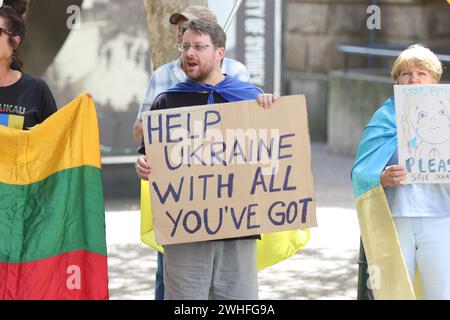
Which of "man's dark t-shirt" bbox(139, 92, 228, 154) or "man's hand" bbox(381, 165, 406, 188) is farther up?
"man's dark t-shirt" bbox(139, 92, 228, 154)

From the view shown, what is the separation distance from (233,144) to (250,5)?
20.3 ft

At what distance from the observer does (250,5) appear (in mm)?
11844

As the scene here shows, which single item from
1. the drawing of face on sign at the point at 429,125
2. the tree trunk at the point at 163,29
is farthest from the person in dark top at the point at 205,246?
the tree trunk at the point at 163,29

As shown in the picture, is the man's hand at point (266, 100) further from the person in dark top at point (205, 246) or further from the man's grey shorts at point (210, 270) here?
the man's grey shorts at point (210, 270)

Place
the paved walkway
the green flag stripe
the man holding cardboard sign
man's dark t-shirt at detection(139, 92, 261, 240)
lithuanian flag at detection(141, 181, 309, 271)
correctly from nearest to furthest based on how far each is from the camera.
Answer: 1. the man holding cardboard sign
2. man's dark t-shirt at detection(139, 92, 261, 240)
3. the green flag stripe
4. lithuanian flag at detection(141, 181, 309, 271)
5. the paved walkway

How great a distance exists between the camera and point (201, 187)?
19.0 feet

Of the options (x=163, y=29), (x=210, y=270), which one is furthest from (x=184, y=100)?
(x=163, y=29)

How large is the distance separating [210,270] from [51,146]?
39.8 inches

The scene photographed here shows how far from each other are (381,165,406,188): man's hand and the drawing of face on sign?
117 millimetres

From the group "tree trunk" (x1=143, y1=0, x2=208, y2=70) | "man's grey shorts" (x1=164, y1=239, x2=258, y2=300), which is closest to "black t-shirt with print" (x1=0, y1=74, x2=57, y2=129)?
"man's grey shorts" (x1=164, y1=239, x2=258, y2=300)

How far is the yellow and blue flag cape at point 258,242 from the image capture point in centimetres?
586

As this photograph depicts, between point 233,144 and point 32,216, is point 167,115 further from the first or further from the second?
point 32,216

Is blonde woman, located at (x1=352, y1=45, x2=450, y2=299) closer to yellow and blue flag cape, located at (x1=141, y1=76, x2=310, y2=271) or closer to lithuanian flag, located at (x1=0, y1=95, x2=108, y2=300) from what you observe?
yellow and blue flag cape, located at (x1=141, y1=76, x2=310, y2=271)

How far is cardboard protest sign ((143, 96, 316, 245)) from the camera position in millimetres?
5758
